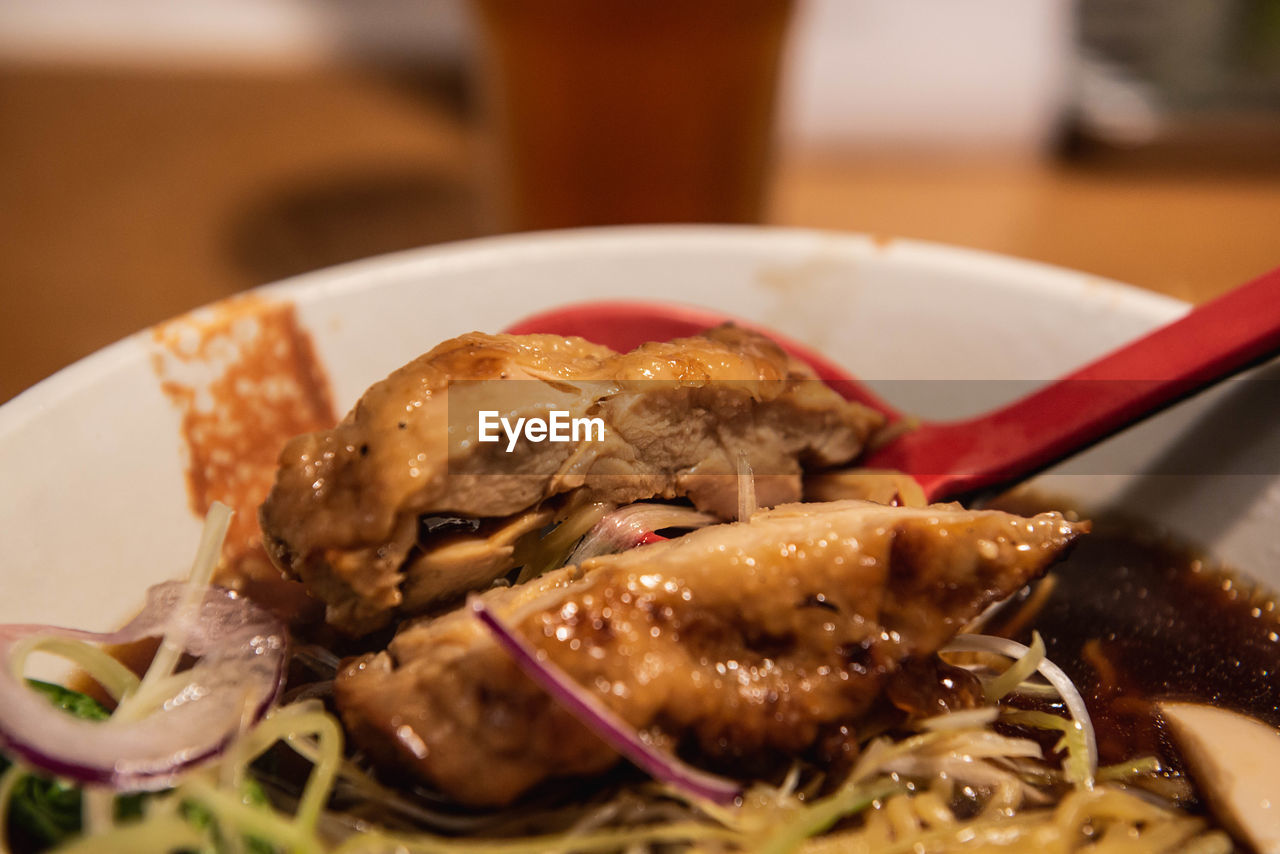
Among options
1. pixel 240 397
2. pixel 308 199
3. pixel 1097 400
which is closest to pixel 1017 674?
pixel 1097 400

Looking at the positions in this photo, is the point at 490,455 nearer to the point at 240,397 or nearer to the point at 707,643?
the point at 707,643

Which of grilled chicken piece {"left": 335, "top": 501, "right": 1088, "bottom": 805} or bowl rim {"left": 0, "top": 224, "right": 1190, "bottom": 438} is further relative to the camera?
bowl rim {"left": 0, "top": 224, "right": 1190, "bottom": 438}

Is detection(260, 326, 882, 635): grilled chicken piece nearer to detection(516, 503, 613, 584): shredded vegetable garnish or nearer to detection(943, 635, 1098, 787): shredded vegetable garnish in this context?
detection(516, 503, 613, 584): shredded vegetable garnish

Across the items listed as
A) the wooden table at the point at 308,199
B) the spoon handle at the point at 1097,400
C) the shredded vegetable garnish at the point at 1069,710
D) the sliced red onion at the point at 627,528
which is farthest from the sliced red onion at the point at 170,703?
the wooden table at the point at 308,199

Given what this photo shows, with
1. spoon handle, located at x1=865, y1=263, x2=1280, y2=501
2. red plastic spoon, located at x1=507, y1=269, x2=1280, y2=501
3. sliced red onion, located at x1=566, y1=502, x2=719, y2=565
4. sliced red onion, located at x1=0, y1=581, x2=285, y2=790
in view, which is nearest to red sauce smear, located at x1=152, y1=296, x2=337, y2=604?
sliced red onion, located at x1=0, y1=581, x2=285, y2=790

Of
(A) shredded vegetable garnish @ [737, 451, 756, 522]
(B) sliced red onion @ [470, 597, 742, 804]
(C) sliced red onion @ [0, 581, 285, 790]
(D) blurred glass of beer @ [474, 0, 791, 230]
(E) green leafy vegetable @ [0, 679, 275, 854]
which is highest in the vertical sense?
(D) blurred glass of beer @ [474, 0, 791, 230]

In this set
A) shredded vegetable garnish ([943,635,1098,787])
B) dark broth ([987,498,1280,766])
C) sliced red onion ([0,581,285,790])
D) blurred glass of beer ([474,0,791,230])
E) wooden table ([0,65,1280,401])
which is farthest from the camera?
wooden table ([0,65,1280,401])

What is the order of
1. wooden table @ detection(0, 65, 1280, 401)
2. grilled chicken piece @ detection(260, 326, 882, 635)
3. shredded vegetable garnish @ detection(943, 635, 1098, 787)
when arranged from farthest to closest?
wooden table @ detection(0, 65, 1280, 401)
shredded vegetable garnish @ detection(943, 635, 1098, 787)
grilled chicken piece @ detection(260, 326, 882, 635)
